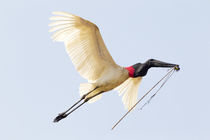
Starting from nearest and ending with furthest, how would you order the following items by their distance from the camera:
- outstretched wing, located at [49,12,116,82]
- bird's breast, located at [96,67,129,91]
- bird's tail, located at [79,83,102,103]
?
outstretched wing, located at [49,12,116,82] → bird's breast, located at [96,67,129,91] → bird's tail, located at [79,83,102,103]

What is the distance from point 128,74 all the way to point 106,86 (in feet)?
2.29

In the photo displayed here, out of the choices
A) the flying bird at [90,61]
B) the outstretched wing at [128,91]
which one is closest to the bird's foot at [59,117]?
the flying bird at [90,61]

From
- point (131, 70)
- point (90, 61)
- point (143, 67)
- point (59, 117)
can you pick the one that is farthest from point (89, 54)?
point (59, 117)

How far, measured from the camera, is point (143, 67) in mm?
15609

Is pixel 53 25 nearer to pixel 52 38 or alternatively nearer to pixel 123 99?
pixel 52 38

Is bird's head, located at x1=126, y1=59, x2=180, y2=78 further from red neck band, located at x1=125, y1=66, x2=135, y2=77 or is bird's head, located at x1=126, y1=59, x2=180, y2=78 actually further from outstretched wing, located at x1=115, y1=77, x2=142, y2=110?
outstretched wing, located at x1=115, y1=77, x2=142, y2=110

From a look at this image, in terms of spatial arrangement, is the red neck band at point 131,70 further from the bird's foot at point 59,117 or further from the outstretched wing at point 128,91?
the bird's foot at point 59,117

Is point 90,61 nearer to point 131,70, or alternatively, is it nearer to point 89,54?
point 89,54

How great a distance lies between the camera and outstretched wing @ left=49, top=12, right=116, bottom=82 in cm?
1452

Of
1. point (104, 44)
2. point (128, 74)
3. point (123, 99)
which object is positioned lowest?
point (123, 99)

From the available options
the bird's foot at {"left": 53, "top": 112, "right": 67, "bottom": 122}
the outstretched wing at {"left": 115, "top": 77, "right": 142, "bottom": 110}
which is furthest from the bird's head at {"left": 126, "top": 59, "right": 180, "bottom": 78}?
the bird's foot at {"left": 53, "top": 112, "right": 67, "bottom": 122}

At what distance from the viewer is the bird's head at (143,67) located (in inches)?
608

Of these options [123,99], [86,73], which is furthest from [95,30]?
[123,99]

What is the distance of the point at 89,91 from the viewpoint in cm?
1574
